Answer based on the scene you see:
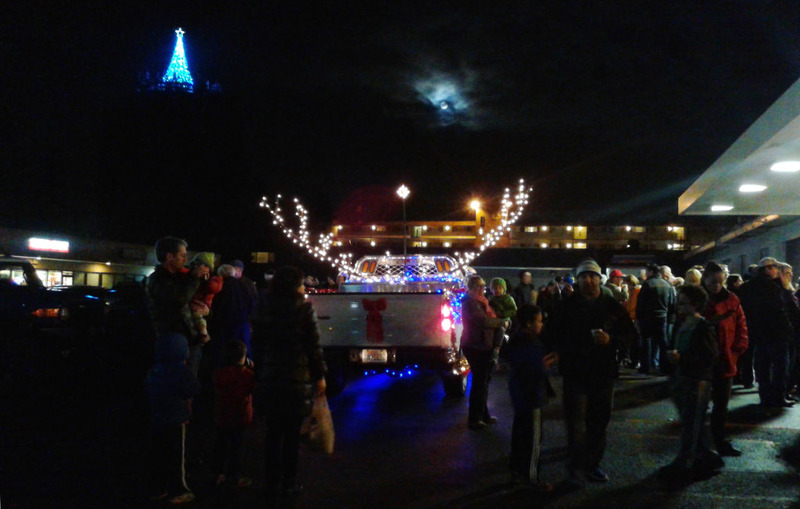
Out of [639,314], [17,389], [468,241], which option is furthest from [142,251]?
[468,241]

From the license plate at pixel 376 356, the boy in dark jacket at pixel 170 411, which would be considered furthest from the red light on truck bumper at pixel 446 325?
the boy in dark jacket at pixel 170 411

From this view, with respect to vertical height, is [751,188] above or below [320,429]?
Answer: above

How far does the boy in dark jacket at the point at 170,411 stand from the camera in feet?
17.2

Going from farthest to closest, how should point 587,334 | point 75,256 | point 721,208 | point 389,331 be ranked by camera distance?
point 75,256 → point 721,208 → point 389,331 → point 587,334

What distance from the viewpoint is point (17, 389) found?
33.7 ft

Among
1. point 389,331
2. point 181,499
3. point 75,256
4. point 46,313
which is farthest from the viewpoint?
point 75,256

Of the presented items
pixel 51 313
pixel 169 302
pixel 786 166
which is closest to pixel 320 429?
pixel 169 302

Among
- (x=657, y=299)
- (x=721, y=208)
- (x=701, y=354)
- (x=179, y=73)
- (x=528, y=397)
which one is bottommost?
(x=528, y=397)

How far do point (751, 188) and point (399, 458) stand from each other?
34.2 feet

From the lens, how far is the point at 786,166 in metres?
11.6

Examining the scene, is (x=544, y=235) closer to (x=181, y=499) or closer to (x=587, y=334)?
(x=587, y=334)

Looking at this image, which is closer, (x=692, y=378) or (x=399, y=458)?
(x=692, y=378)

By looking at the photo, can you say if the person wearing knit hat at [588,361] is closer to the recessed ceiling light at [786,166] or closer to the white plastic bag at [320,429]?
the white plastic bag at [320,429]

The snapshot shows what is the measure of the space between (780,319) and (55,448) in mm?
8476
